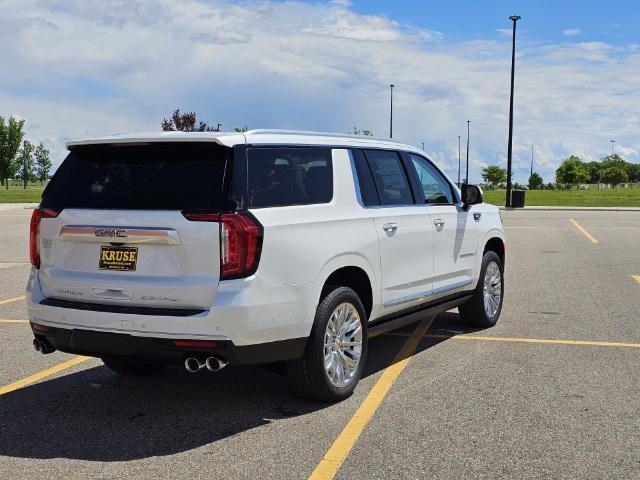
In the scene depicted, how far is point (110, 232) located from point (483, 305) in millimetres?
4232

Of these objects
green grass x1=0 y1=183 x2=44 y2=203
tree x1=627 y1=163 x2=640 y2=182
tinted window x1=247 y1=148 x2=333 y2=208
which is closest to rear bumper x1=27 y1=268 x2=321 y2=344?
tinted window x1=247 y1=148 x2=333 y2=208

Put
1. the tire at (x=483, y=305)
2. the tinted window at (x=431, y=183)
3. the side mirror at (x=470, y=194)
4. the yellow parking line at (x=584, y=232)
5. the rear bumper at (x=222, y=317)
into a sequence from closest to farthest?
1. the rear bumper at (x=222, y=317)
2. the tinted window at (x=431, y=183)
3. the side mirror at (x=470, y=194)
4. the tire at (x=483, y=305)
5. the yellow parking line at (x=584, y=232)

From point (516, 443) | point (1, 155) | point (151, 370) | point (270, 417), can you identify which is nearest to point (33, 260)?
point (151, 370)

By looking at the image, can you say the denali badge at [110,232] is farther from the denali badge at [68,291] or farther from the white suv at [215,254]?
the denali badge at [68,291]

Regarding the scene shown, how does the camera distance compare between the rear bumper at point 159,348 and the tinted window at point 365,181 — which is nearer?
the rear bumper at point 159,348

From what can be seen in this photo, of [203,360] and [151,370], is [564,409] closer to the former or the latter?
[203,360]

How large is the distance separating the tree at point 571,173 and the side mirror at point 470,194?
137275 millimetres

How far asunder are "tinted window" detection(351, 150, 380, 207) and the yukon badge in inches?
71.3

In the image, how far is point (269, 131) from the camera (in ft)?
16.6

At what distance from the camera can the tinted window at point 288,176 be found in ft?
15.4

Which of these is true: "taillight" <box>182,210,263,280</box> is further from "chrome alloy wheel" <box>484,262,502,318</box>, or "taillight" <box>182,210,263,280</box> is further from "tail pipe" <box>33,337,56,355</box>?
"chrome alloy wheel" <box>484,262,502,318</box>

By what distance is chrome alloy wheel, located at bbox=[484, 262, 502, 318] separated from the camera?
7738 mm

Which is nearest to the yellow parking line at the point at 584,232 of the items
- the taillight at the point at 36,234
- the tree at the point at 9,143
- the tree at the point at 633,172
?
the taillight at the point at 36,234

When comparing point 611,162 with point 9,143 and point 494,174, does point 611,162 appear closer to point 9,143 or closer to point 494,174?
point 494,174
